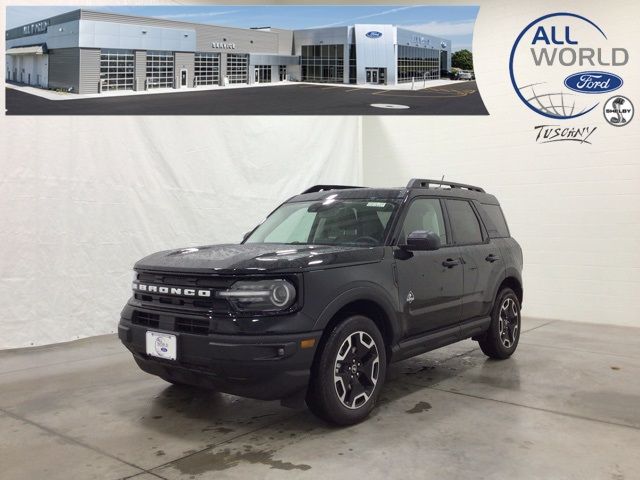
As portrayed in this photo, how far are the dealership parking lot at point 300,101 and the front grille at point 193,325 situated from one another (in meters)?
4.12

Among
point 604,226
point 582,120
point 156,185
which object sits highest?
point 582,120

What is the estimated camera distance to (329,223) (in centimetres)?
420

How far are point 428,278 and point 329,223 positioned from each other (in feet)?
2.86

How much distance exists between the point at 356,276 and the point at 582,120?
5.80 metres

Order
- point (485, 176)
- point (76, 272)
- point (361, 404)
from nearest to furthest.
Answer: point (361, 404)
point (76, 272)
point (485, 176)

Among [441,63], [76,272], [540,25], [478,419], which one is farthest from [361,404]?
[540,25]

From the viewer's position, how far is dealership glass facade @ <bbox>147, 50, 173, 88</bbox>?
6.54 meters

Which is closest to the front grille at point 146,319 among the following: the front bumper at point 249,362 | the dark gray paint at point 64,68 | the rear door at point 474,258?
the front bumper at point 249,362

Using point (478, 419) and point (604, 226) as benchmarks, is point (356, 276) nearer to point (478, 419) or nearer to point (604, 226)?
point (478, 419)

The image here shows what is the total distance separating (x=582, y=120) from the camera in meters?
7.64

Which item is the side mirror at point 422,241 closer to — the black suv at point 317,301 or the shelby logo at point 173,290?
the black suv at point 317,301

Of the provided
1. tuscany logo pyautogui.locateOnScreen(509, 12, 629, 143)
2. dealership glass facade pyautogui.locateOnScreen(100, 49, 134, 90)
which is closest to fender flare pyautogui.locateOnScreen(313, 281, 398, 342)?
dealership glass facade pyautogui.locateOnScreen(100, 49, 134, 90)

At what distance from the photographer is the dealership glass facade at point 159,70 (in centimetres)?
654

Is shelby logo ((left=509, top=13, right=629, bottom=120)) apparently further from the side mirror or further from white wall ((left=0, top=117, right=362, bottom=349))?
the side mirror
